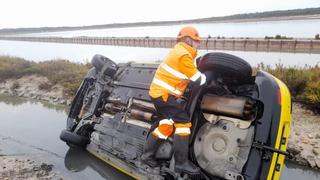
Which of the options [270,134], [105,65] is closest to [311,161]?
[270,134]

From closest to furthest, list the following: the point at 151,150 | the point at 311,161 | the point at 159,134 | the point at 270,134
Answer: the point at 270,134
the point at 159,134
the point at 151,150
the point at 311,161

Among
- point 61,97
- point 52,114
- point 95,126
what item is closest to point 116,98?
point 95,126

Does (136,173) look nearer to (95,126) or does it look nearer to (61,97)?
(95,126)

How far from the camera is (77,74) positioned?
12625mm

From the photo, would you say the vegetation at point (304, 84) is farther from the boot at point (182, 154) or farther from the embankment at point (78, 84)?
the boot at point (182, 154)

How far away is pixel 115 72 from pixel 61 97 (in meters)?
5.80

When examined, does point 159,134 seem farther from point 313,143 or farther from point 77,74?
point 77,74

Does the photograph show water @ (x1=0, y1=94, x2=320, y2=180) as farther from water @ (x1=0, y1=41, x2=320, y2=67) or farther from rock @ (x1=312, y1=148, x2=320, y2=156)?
water @ (x1=0, y1=41, x2=320, y2=67)

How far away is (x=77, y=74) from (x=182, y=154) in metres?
9.25

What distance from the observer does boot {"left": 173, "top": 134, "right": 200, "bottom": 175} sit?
398cm

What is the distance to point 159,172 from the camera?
428 cm

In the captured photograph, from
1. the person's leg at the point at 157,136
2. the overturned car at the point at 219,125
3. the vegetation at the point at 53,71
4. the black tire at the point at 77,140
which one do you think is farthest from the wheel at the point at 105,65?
the vegetation at the point at 53,71

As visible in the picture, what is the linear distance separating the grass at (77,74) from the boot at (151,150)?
Result: 395cm

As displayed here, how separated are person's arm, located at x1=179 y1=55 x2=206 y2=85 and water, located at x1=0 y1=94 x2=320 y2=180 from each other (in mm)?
2095
